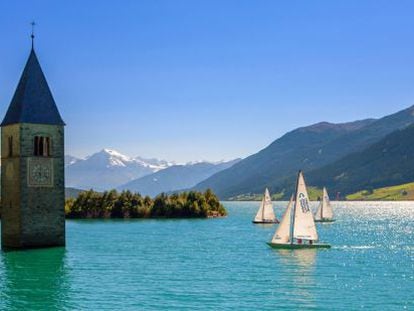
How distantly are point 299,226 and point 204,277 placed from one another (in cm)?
3097

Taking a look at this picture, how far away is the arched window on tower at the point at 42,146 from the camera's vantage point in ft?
294

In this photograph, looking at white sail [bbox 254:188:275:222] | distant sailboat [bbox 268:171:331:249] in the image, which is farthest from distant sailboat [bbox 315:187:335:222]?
distant sailboat [bbox 268:171:331:249]

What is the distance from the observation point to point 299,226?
94.8 metres

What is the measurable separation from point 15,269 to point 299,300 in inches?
1338

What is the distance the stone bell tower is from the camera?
288ft

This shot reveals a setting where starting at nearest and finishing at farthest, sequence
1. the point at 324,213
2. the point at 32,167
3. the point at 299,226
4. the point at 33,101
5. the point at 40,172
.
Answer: the point at 32,167
the point at 40,172
the point at 33,101
the point at 299,226
the point at 324,213

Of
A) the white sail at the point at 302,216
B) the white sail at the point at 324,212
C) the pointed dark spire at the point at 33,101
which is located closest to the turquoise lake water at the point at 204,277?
the white sail at the point at 302,216

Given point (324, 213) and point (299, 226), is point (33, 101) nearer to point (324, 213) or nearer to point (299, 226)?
point (299, 226)

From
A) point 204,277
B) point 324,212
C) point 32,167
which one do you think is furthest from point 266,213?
point 204,277

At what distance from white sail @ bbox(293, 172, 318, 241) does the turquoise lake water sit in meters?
2.90

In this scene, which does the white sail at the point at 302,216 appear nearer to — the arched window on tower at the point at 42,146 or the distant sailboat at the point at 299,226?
the distant sailboat at the point at 299,226

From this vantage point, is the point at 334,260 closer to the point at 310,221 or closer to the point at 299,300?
the point at 310,221

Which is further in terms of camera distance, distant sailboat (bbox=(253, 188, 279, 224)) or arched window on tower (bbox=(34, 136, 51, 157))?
distant sailboat (bbox=(253, 188, 279, 224))

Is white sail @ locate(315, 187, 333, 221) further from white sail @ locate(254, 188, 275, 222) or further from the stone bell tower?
the stone bell tower
